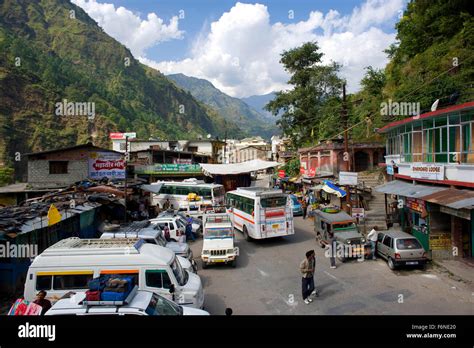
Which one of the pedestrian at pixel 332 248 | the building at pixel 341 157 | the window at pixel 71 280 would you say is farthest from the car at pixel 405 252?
the building at pixel 341 157

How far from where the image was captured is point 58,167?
2889cm

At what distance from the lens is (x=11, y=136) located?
8038 cm

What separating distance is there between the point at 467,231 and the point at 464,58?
19.3 metres

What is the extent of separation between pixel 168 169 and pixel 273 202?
25.9 m

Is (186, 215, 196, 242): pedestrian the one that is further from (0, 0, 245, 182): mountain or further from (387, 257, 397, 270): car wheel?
(0, 0, 245, 182): mountain

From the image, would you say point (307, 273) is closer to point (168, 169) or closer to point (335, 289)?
point (335, 289)

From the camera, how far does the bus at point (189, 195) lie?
28828mm

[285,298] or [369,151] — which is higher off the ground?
[369,151]

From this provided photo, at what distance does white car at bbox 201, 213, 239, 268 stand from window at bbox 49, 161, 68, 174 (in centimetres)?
1796

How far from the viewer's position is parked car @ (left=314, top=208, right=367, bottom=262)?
1584 cm

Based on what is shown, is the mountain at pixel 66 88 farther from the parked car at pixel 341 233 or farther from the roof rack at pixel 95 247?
the roof rack at pixel 95 247

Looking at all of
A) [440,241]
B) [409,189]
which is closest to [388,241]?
[440,241]
